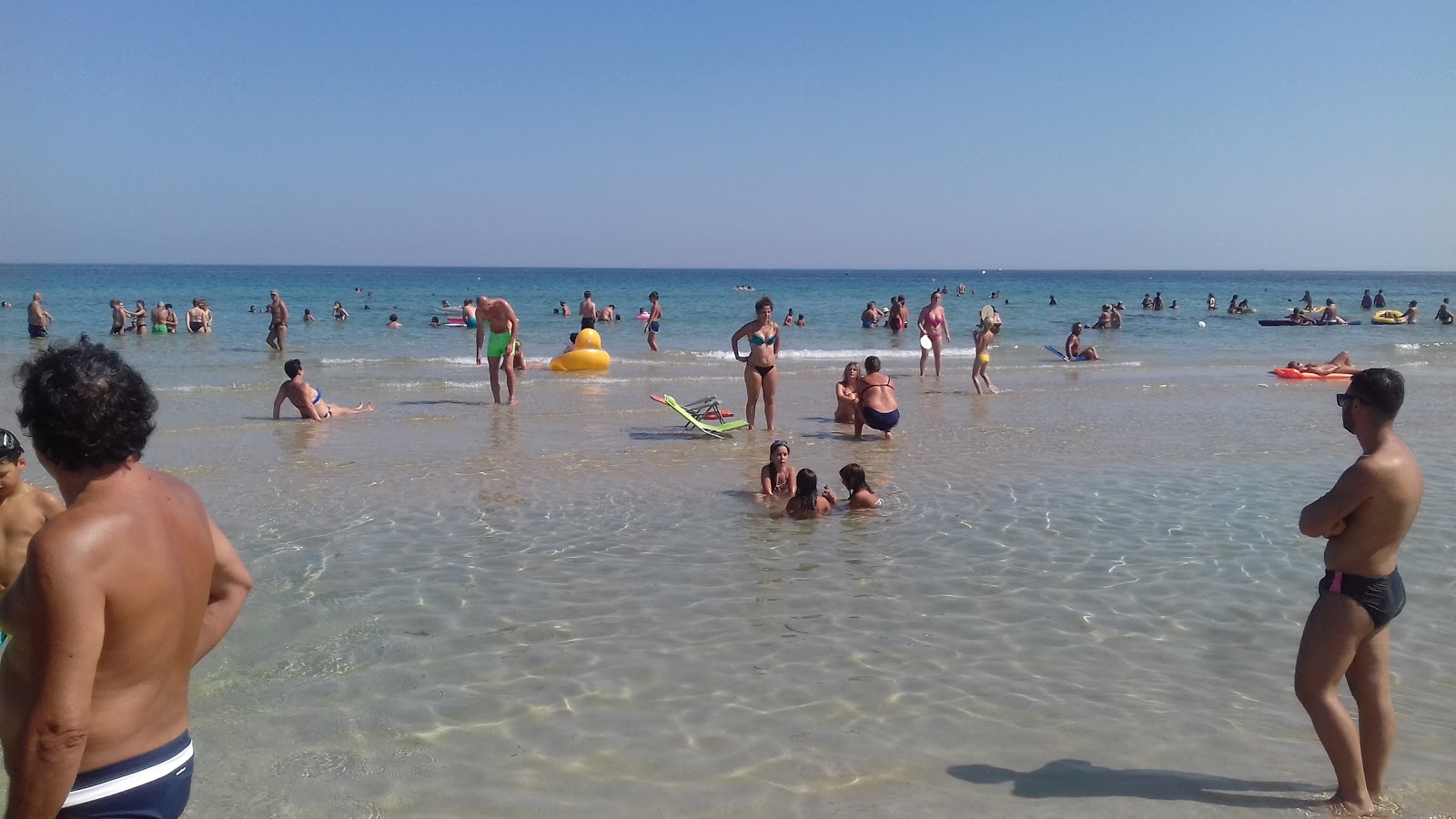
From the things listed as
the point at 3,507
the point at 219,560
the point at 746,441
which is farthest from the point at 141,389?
the point at 746,441

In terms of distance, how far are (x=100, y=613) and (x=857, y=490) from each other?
6.57m

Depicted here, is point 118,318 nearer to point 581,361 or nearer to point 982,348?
point 581,361

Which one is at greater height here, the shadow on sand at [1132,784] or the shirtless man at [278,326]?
the shirtless man at [278,326]

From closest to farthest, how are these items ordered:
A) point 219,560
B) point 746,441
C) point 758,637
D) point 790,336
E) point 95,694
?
1. point 95,694
2. point 219,560
3. point 758,637
4. point 746,441
5. point 790,336

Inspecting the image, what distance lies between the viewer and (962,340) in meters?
32.9

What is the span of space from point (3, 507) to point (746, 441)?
8.52 m

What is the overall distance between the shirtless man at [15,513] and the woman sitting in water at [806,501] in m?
4.96

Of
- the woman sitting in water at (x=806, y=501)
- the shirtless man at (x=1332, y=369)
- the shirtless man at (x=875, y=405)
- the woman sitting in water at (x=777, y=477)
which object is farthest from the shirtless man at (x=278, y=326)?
the shirtless man at (x=1332, y=369)

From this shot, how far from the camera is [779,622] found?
5.59 m

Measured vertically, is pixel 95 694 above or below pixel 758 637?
above

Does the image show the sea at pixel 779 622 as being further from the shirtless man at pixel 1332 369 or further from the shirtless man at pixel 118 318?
the shirtless man at pixel 118 318

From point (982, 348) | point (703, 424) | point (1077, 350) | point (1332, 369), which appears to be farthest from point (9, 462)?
point (1077, 350)

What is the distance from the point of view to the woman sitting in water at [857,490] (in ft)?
26.7

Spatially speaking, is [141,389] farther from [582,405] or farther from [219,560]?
[582,405]
